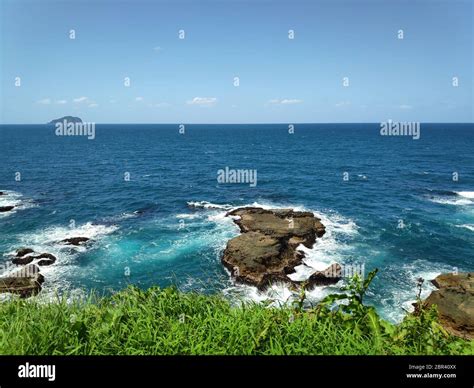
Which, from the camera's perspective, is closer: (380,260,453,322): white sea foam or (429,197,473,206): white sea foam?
(380,260,453,322): white sea foam

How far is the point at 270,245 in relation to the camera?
2948cm

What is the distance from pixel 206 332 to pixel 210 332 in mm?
249

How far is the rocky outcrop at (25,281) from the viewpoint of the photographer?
23486 mm

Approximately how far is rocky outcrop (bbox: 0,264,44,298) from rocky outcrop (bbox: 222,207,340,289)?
14.0 metres

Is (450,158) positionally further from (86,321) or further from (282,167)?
(86,321)

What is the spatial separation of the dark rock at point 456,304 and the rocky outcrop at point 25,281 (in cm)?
2551

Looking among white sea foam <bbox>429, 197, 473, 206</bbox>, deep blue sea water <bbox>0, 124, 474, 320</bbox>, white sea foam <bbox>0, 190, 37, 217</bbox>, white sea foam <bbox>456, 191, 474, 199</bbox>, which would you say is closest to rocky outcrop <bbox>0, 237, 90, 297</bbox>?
deep blue sea water <bbox>0, 124, 474, 320</bbox>

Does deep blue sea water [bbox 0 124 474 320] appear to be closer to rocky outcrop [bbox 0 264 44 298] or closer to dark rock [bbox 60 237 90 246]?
rocky outcrop [bbox 0 264 44 298]

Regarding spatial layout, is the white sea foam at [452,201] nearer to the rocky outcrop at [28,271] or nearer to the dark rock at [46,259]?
the rocky outcrop at [28,271]

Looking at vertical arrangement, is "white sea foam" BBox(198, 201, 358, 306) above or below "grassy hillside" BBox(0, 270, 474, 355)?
below

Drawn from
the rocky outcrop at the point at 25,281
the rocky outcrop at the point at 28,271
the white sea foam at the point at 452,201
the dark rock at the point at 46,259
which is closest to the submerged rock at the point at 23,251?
the rocky outcrop at the point at 28,271

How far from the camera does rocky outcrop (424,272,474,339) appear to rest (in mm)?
19812

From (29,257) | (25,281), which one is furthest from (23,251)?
(25,281)

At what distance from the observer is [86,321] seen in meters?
5.39
